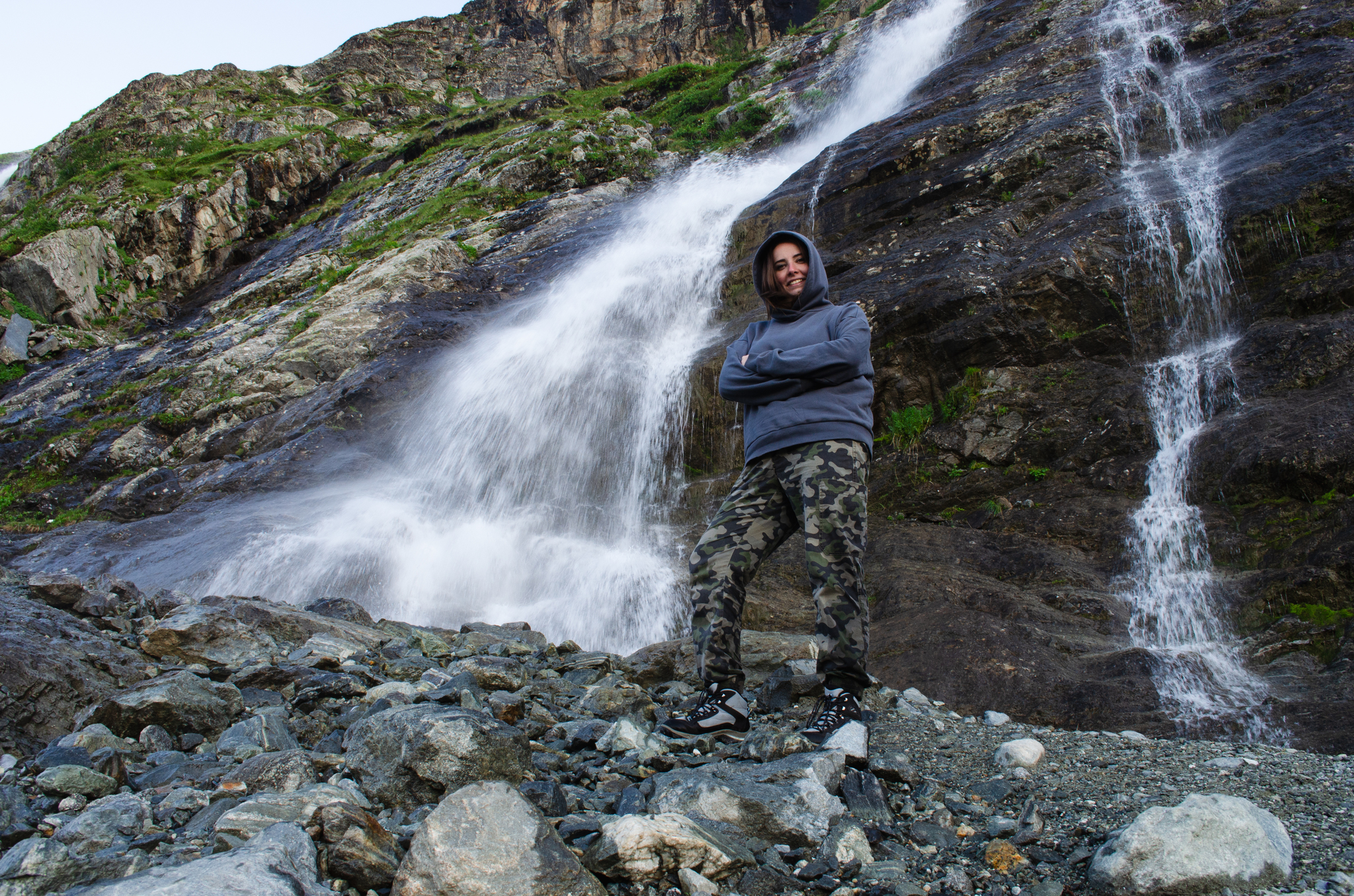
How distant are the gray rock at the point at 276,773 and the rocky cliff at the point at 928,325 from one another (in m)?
3.64

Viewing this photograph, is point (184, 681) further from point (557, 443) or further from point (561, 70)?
point (561, 70)

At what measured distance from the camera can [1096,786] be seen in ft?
8.55

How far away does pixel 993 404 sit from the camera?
27.8 ft

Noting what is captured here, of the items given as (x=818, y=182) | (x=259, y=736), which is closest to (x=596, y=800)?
(x=259, y=736)

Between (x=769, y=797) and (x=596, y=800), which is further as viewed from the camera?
(x=596, y=800)

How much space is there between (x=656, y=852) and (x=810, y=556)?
1.59 meters

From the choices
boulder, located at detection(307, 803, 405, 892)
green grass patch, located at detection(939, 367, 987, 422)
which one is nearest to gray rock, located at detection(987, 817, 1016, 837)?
boulder, located at detection(307, 803, 405, 892)

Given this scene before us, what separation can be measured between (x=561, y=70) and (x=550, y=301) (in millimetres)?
34433

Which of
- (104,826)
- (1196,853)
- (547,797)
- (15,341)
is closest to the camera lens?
(1196,853)

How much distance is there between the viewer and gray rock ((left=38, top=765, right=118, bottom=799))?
2449mm

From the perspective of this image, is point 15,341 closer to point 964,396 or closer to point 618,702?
point 964,396

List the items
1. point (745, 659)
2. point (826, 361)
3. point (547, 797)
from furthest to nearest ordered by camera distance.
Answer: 1. point (745, 659)
2. point (826, 361)
3. point (547, 797)

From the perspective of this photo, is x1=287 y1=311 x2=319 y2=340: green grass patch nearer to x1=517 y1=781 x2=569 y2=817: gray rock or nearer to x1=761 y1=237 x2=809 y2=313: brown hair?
x1=761 y1=237 x2=809 y2=313: brown hair

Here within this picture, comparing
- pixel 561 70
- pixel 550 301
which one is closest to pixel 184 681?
pixel 550 301
